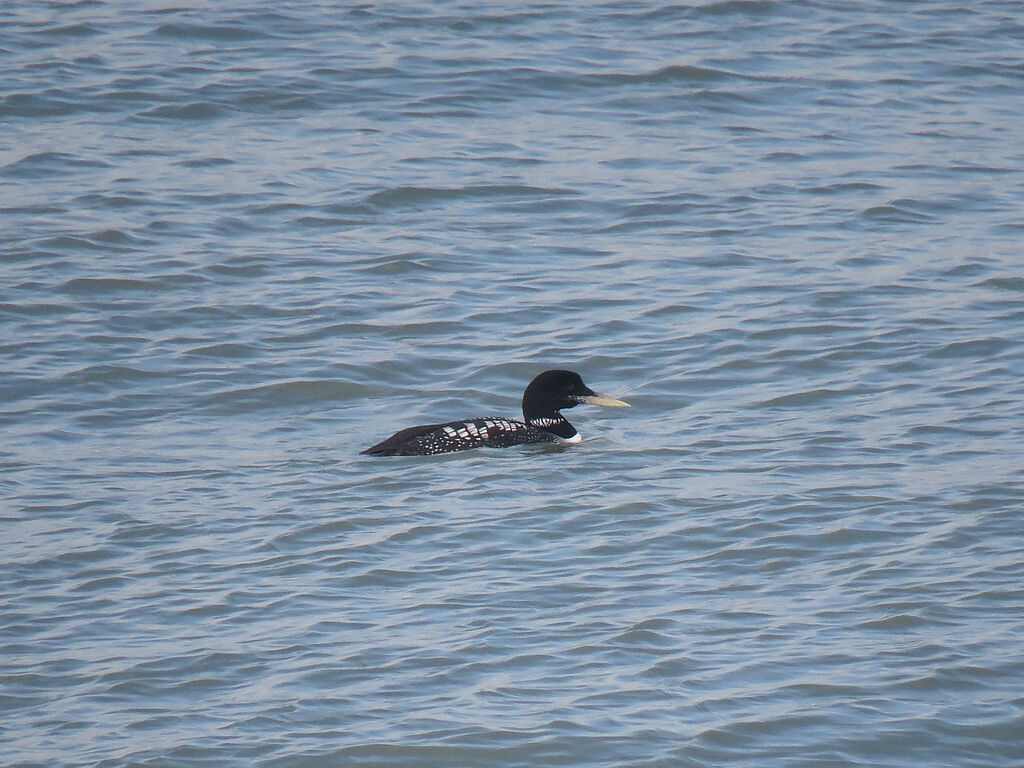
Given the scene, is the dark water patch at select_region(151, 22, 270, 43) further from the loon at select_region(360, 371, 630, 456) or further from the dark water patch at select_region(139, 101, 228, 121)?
the loon at select_region(360, 371, 630, 456)

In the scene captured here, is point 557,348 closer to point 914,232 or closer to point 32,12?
point 914,232

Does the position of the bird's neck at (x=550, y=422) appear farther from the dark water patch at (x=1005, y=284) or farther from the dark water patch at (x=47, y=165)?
the dark water patch at (x=47, y=165)

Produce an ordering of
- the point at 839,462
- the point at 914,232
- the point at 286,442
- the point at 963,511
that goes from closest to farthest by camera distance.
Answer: the point at 963,511, the point at 839,462, the point at 286,442, the point at 914,232

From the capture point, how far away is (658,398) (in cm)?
971

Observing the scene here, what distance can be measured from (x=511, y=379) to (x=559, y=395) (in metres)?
0.79

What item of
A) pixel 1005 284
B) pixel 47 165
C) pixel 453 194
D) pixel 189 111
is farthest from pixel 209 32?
pixel 1005 284

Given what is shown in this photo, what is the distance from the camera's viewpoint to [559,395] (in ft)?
31.2

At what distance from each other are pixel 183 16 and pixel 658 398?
9535 millimetres

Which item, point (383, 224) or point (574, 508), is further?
point (383, 224)

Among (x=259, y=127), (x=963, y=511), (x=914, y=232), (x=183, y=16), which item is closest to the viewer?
(x=963, y=511)

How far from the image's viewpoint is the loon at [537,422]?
8984mm

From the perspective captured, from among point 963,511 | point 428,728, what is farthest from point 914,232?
point 428,728

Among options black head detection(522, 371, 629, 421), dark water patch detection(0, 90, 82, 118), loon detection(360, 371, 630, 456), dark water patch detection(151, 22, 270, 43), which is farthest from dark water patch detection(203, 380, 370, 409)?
dark water patch detection(151, 22, 270, 43)

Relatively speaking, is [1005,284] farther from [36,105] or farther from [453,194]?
[36,105]
